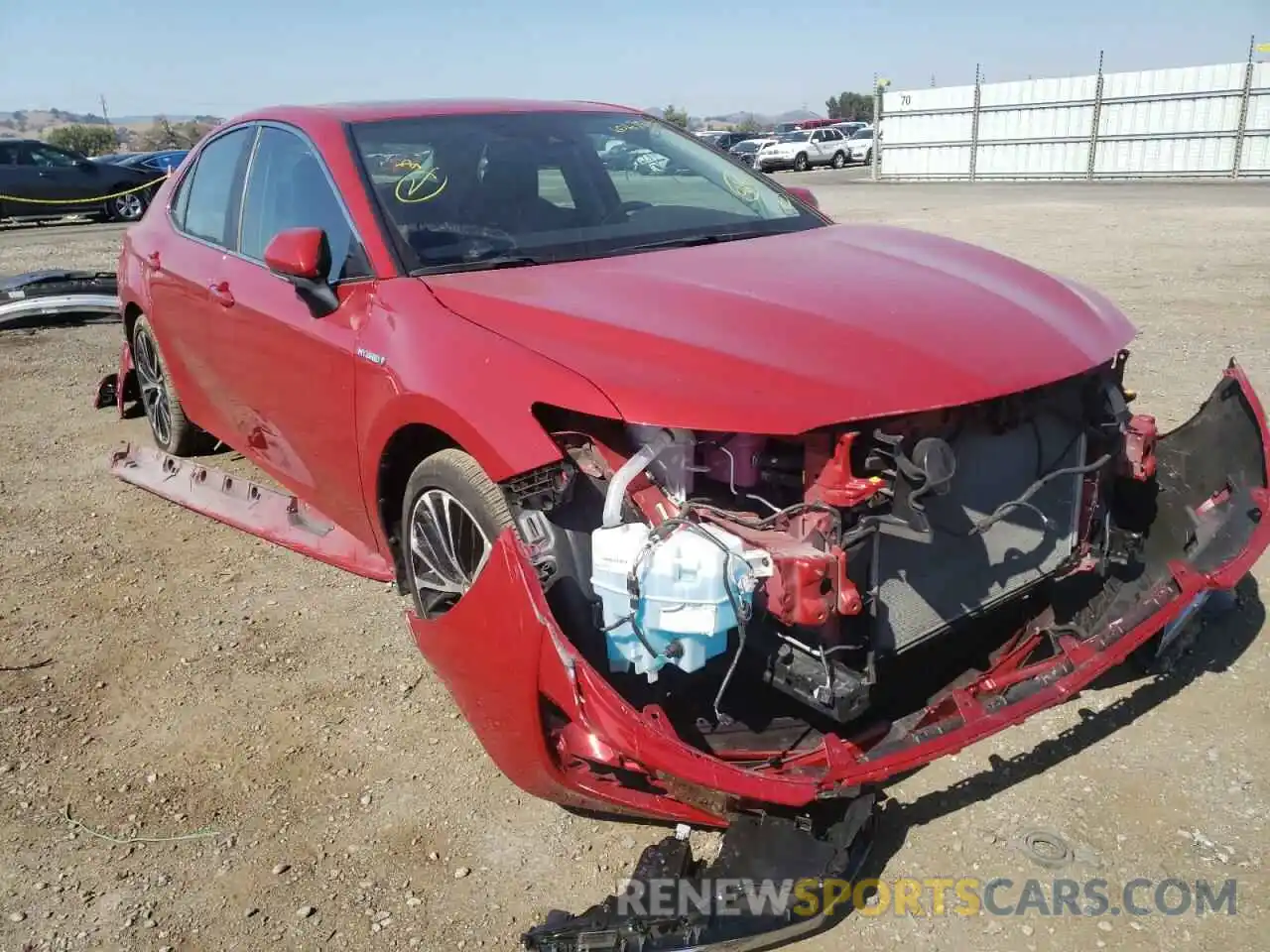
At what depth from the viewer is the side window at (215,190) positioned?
4.23 metres

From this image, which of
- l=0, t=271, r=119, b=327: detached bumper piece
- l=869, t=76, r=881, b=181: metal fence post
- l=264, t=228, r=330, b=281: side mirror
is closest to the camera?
l=264, t=228, r=330, b=281: side mirror

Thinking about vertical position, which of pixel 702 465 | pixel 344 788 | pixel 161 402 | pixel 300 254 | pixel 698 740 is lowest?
pixel 344 788

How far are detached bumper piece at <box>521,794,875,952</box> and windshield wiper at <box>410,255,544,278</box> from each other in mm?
1756

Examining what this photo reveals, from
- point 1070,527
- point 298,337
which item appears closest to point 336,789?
point 298,337

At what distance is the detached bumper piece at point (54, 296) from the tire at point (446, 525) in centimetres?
664

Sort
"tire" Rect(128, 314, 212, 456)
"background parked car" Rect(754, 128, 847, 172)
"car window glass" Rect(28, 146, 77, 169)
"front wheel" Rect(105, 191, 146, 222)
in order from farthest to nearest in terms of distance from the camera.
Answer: "background parked car" Rect(754, 128, 847, 172), "front wheel" Rect(105, 191, 146, 222), "car window glass" Rect(28, 146, 77, 169), "tire" Rect(128, 314, 212, 456)

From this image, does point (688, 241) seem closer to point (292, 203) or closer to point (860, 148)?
point (292, 203)

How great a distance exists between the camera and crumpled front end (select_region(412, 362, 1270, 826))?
221 cm

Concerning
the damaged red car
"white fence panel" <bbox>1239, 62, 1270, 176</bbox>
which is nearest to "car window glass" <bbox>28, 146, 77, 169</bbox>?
the damaged red car

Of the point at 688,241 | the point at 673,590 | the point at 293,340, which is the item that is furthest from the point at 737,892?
the point at 293,340

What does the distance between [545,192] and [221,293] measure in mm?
1423

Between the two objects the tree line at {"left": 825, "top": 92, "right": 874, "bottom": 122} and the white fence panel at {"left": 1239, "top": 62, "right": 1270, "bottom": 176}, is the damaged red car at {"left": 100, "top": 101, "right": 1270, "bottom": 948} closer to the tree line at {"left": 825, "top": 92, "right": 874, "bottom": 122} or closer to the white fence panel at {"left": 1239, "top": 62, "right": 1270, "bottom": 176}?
the white fence panel at {"left": 1239, "top": 62, "right": 1270, "bottom": 176}

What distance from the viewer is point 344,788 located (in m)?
2.94

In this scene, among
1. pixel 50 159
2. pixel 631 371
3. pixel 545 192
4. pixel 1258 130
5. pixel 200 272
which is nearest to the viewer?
pixel 631 371
